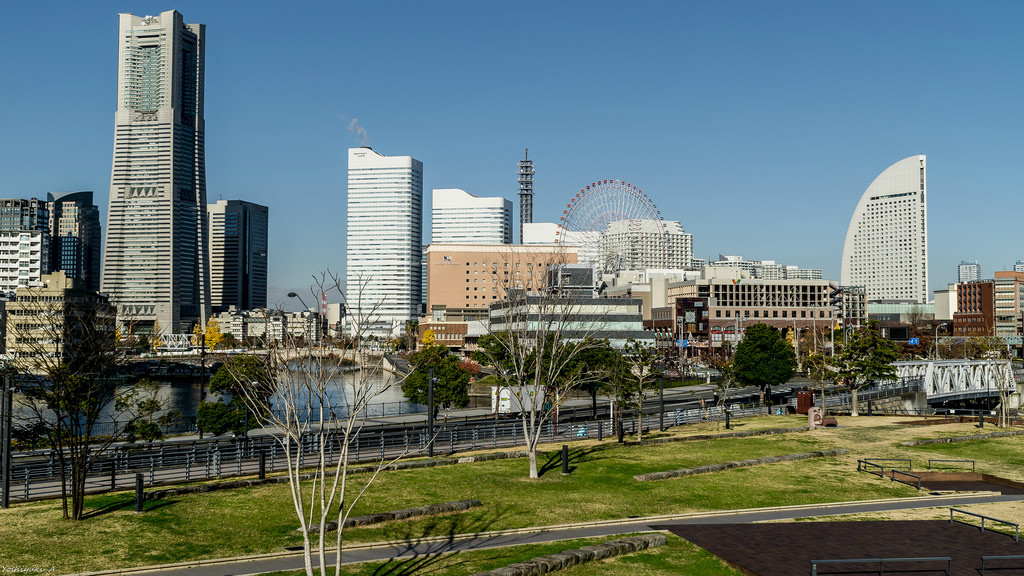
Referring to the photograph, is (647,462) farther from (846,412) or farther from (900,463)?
(846,412)

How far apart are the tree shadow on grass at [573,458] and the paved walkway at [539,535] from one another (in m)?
9.32

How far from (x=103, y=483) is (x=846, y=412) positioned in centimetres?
6042

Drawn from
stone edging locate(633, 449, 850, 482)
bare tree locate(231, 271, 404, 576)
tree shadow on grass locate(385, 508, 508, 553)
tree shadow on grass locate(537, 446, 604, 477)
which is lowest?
tree shadow on grass locate(537, 446, 604, 477)

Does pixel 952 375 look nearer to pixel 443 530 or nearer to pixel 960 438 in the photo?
pixel 960 438

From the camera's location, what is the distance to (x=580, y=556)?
21.0 meters

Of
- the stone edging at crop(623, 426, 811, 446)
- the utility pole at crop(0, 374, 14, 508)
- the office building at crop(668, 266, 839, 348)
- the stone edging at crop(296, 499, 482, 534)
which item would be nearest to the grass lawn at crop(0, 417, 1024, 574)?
the stone edging at crop(296, 499, 482, 534)

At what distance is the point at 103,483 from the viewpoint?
104 feet

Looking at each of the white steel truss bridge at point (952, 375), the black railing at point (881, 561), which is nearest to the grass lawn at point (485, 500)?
the black railing at point (881, 561)

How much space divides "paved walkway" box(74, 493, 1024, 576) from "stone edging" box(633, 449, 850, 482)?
629 cm

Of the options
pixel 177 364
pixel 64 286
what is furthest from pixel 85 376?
pixel 177 364

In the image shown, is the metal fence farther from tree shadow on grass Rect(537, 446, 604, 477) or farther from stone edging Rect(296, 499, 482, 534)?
tree shadow on grass Rect(537, 446, 604, 477)

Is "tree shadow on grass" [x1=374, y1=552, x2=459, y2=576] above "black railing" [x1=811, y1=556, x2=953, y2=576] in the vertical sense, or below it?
below

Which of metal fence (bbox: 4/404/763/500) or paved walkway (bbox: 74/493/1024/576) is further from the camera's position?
metal fence (bbox: 4/404/763/500)

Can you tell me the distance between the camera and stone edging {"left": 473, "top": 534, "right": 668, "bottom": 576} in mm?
19406
